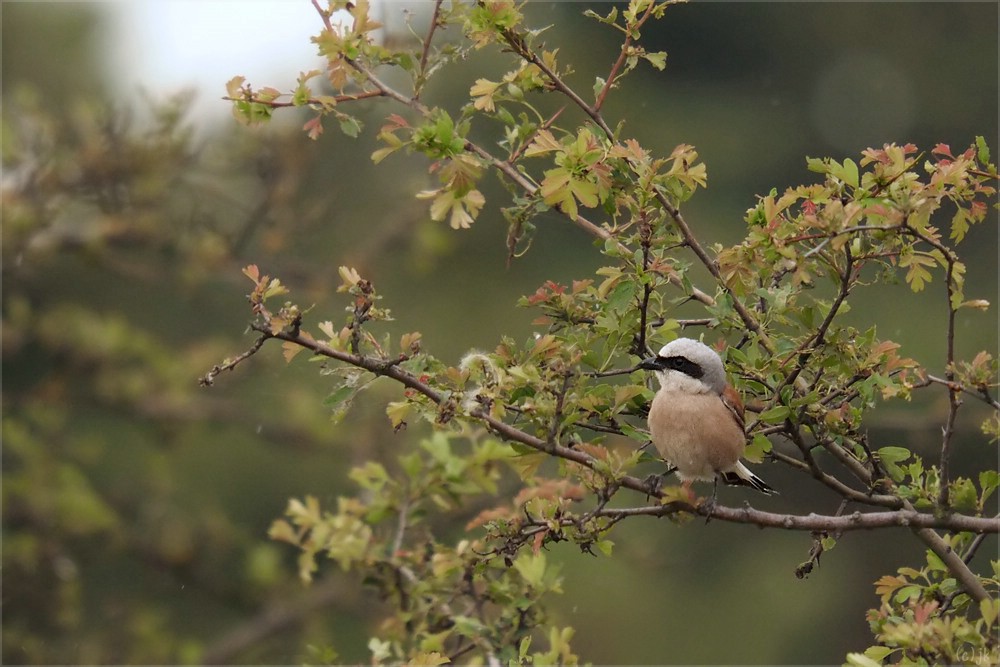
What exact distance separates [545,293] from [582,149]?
40 cm

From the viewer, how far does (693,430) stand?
324 cm

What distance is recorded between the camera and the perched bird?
3209 millimetres

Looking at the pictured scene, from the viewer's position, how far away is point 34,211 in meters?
6.65

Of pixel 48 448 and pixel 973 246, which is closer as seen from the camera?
pixel 48 448

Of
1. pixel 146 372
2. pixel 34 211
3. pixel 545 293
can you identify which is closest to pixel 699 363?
pixel 545 293

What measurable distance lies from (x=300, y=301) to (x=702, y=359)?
778 centimetres

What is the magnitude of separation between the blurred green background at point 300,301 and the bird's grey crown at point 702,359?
1.11 metres

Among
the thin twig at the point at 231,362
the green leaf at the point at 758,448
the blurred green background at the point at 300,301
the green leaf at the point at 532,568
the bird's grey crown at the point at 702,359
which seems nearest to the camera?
the thin twig at the point at 231,362

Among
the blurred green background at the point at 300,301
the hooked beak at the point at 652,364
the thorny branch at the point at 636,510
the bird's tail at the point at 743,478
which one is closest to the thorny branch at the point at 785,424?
the thorny branch at the point at 636,510

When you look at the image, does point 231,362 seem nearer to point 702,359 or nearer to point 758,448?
point 758,448

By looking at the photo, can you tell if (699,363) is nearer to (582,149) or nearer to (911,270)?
(911,270)

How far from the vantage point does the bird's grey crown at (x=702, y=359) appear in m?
3.27

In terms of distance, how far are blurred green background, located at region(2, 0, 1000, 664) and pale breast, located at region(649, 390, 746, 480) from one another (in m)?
1.10

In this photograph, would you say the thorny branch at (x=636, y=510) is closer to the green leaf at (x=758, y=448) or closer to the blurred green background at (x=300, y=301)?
the green leaf at (x=758, y=448)
